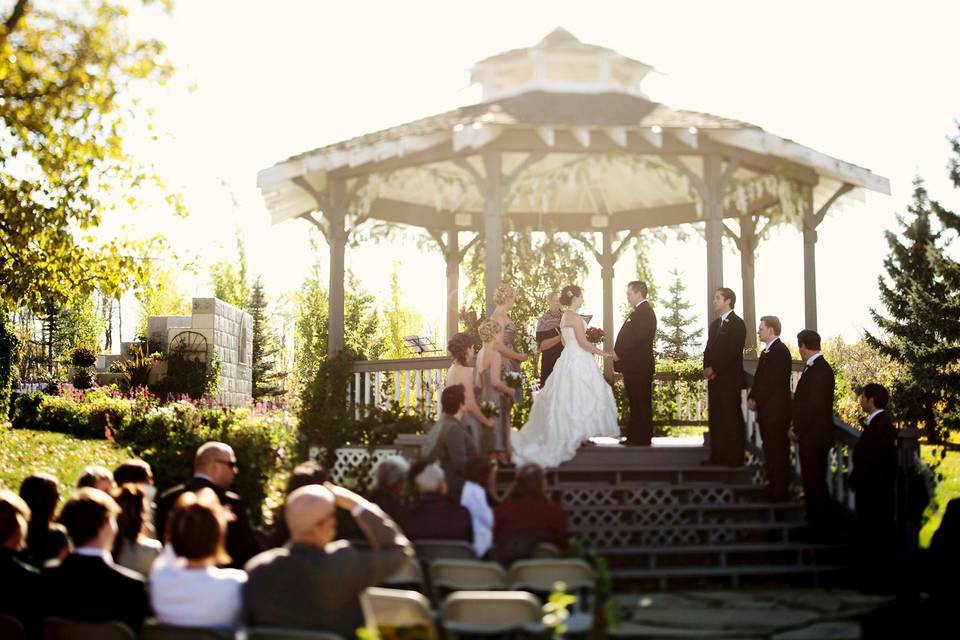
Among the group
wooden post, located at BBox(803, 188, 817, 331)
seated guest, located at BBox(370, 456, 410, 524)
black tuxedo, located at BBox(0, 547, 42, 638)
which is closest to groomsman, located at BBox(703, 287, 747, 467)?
wooden post, located at BBox(803, 188, 817, 331)

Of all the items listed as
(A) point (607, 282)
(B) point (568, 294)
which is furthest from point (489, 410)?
(A) point (607, 282)

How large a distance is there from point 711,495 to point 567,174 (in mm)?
5542

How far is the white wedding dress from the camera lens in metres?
11.2

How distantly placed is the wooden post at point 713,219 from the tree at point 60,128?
7.20 m

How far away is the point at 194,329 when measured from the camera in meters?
25.4

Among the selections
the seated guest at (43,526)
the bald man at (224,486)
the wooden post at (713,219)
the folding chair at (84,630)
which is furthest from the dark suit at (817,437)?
the folding chair at (84,630)

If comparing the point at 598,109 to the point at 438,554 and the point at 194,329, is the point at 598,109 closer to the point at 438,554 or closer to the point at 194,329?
the point at 438,554

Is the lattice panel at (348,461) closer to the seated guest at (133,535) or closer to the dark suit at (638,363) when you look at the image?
the dark suit at (638,363)

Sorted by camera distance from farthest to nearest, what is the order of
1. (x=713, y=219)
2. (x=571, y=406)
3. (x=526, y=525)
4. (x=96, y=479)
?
(x=713, y=219)
(x=571, y=406)
(x=526, y=525)
(x=96, y=479)

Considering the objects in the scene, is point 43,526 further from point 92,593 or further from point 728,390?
point 728,390

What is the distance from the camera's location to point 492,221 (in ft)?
39.1

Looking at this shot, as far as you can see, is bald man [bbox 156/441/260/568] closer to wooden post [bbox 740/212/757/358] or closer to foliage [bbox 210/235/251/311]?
wooden post [bbox 740/212/757/358]

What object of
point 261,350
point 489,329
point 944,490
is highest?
point 261,350

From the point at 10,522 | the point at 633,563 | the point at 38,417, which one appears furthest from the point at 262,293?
the point at 10,522
